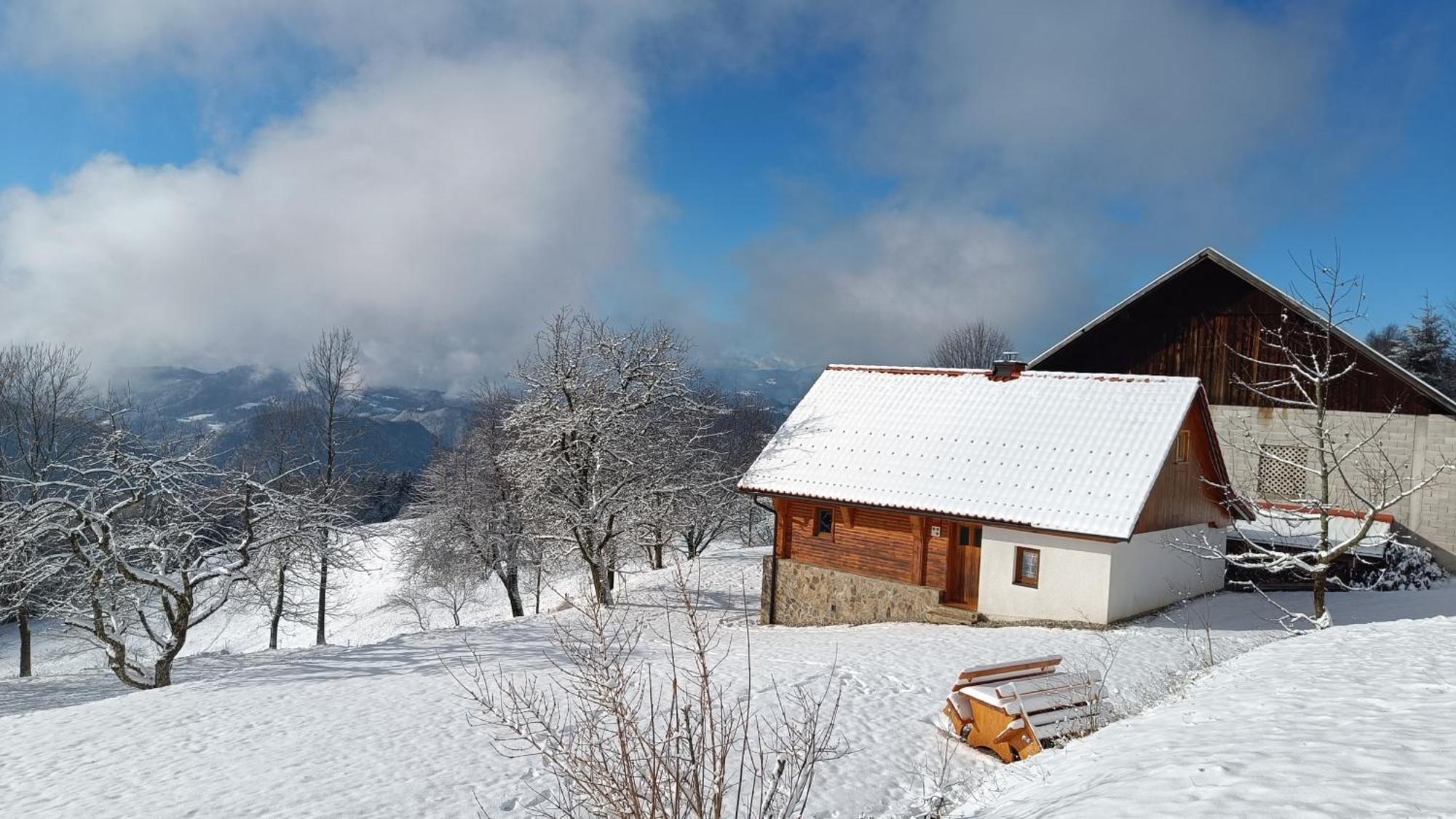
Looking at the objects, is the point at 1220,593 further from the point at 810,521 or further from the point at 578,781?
the point at 578,781

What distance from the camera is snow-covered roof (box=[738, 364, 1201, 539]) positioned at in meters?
15.1

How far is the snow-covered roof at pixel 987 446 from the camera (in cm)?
1506

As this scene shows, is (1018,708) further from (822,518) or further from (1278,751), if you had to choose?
(822,518)

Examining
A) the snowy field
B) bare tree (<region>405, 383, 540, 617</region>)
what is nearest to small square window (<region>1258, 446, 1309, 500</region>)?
the snowy field

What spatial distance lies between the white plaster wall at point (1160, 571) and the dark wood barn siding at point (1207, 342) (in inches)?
203

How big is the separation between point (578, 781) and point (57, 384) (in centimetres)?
2738

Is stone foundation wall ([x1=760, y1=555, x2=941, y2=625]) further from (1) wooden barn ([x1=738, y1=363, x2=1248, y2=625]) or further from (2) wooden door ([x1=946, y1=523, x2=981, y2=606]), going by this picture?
(2) wooden door ([x1=946, y1=523, x2=981, y2=606])

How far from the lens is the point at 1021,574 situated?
1562 centimetres

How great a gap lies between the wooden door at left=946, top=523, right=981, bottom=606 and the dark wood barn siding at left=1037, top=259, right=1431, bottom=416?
29.0 feet

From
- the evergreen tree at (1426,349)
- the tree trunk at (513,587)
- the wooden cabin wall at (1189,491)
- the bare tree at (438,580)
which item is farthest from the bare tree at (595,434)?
the evergreen tree at (1426,349)

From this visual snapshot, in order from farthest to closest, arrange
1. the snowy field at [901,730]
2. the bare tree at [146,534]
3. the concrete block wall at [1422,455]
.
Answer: the concrete block wall at [1422,455]
the bare tree at [146,534]
the snowy field at [901,730]

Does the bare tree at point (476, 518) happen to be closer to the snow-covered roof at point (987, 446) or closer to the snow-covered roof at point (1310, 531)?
the snow-covered roof at point (987, 446)

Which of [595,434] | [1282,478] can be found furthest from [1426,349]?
[595,434]

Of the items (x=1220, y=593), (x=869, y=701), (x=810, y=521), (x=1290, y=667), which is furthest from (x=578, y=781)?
(x=1220, y=593)
